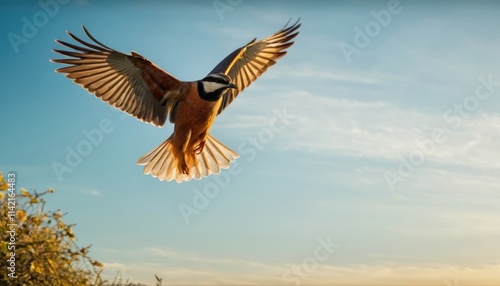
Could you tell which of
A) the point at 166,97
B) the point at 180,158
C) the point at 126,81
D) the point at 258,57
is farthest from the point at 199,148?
the point at 258,57

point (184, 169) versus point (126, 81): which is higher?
point (126, 81)

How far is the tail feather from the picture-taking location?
6.43 meters

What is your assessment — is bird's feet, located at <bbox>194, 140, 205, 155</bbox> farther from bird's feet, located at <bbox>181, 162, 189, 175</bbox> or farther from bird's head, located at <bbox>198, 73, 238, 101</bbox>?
bird's head, located at <bbox>198, 73, 238, 101</bbox>

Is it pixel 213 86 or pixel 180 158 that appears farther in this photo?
pixel 180 158

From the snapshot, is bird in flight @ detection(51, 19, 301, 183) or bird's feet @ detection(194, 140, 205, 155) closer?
bird in flight @ detection(51, 19, 301, 183)

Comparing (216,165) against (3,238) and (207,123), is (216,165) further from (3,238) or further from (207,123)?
(3,238)

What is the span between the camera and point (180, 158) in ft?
20.3

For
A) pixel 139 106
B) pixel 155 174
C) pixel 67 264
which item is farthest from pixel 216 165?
pixel 67 264

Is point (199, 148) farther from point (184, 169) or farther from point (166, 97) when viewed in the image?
point (166, 97)

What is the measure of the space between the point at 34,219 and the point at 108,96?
6.41 feet

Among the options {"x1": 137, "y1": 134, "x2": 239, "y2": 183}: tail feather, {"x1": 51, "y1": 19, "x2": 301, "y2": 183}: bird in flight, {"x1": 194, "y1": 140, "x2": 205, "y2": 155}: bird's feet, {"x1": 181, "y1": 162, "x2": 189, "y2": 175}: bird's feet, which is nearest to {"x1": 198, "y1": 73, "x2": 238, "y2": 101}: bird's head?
{"x1": 51, "y1": 19, "x2": 301, "y2": 183}: bird in flight

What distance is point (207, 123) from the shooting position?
18.9 feet

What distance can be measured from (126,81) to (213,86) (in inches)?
44.2

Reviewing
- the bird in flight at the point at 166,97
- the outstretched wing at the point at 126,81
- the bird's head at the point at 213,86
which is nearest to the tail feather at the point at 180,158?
the bird in flight at the point at 166,97
